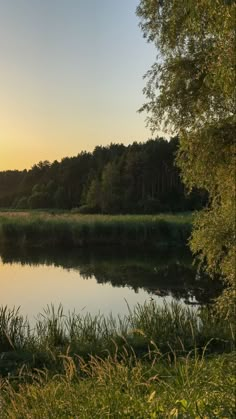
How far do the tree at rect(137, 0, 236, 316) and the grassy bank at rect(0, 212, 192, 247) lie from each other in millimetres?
21372

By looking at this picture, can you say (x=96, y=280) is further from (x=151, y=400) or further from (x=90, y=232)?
(x=151, y=400)

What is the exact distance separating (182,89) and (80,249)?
69.3ft

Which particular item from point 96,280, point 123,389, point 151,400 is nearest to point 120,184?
point 96,280

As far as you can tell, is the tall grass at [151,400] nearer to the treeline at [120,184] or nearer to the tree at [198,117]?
the tree at [198,117]

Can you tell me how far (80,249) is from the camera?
30422 mm

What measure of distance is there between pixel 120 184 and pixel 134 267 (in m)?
41.2

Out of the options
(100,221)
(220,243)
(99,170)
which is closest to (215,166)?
(220,243)

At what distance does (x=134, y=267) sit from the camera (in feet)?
79.4

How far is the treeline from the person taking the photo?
201 ft

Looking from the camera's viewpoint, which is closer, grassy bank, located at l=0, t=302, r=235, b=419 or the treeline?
grassy bank, located at l=0, t=302, r=235, b=419

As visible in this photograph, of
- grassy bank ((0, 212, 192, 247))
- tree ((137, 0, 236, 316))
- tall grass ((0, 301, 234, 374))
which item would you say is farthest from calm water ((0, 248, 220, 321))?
tree ((137, 0, 236, 316))

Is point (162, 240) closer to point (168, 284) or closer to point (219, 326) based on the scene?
point (168, 284)

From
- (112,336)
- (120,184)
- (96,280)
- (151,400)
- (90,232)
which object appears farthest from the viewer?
(120,184)

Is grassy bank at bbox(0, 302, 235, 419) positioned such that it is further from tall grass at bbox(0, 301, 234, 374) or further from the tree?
the tree
